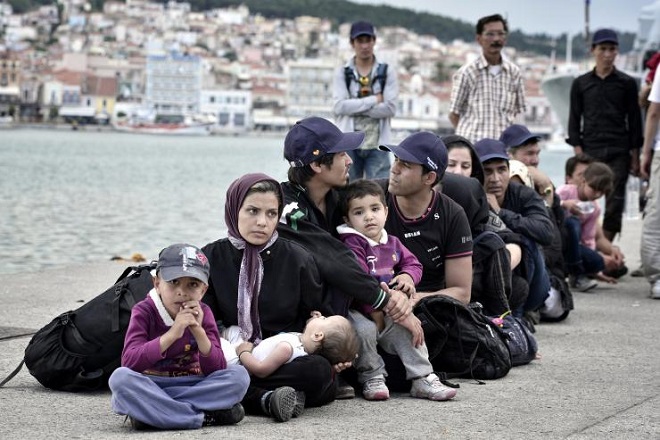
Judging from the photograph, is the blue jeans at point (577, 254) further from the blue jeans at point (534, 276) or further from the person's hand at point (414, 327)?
the person's hand at point (414, 327)

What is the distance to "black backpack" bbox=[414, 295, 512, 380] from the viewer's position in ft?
17.8

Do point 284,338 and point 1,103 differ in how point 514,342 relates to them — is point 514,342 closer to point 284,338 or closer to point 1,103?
point 284,338

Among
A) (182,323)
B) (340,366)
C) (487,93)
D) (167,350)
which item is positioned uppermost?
(487,93)

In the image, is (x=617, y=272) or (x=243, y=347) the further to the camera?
(x=617, y=272)

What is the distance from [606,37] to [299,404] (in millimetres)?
5813

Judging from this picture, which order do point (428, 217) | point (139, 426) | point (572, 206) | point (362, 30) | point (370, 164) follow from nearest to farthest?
point (139, 426)
point (428, 217)
point (572, 206)
point (362, 30)
point (370, 164)

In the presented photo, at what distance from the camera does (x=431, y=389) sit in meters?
5.04

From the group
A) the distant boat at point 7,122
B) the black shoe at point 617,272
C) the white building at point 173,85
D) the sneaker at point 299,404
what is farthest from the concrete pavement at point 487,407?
the white building at point 173,85

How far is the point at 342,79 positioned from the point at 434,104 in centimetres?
16466

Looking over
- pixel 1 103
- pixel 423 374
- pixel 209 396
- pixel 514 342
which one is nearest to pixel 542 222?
pixel 514 342

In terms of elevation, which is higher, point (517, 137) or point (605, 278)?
point (517, 137)

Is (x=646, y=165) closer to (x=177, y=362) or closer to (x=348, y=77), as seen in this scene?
(x=348, y=77)

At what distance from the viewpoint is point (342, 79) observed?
9766 millimetres

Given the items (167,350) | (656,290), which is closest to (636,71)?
(656,290)
